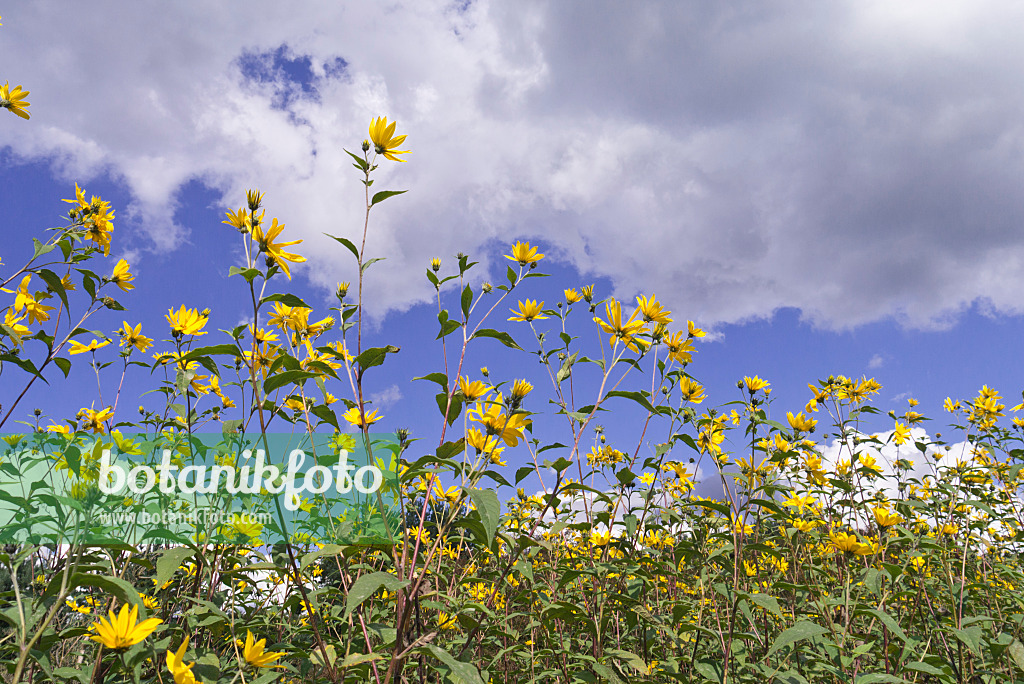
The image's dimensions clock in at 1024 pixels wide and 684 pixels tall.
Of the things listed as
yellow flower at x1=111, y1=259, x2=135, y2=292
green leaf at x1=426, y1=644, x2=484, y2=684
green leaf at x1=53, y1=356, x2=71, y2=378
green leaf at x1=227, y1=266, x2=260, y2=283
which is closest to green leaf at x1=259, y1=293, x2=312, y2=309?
green leaf at x1=227, y1=266, x2=260, y2=283

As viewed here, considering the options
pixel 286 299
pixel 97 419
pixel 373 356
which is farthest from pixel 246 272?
pixel 97 419

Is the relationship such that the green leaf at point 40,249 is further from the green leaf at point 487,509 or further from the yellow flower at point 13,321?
the green leaf at point 487,509

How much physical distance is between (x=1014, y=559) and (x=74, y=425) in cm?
719

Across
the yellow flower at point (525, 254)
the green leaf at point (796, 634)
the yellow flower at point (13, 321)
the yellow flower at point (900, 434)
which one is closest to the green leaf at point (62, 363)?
the yellow flower at point (13, 321)

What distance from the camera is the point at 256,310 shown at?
1.21 m

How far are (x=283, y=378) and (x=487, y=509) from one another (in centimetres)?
52

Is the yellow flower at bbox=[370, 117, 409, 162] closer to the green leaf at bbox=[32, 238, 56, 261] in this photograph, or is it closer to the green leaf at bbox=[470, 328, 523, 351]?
the green leaf at bbox=[470, 328, 523, 351]

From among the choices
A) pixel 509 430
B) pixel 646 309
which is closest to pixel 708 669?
pixel 509 430

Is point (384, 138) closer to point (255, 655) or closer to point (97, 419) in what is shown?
point (255, 655)

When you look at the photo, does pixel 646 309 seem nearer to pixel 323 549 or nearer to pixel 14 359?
pixel 323 549

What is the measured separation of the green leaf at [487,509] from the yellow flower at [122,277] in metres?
2.48

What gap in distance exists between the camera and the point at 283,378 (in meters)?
1.18

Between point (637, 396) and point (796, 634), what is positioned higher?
point (637, 396)

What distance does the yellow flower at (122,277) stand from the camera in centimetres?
269
